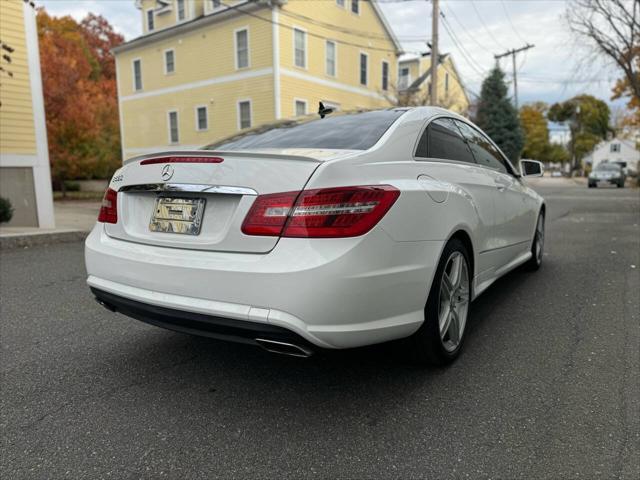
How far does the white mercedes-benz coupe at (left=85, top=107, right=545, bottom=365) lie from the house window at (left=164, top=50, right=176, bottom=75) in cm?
2369

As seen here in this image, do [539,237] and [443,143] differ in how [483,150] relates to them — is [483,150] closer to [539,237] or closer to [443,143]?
[443,143]

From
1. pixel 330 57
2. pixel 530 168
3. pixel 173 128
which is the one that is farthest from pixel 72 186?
pixel 530 168

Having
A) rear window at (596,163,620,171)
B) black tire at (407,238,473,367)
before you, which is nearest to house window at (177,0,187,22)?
black tire at (407,238,473,367)

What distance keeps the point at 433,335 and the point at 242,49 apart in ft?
68.7

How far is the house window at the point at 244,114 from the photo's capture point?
70.6 ft

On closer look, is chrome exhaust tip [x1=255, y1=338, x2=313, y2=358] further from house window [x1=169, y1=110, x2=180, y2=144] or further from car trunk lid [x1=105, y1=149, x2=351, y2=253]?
house window [x1=169, y1=110, x2=180, y2=144]

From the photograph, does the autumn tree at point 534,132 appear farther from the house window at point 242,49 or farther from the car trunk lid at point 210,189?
the car trunk lid at point 210,189

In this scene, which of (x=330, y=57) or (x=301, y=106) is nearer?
(x=301, y=106)

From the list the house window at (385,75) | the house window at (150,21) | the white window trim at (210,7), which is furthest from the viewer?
the house window at (385,75)

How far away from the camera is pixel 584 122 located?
74562 mm

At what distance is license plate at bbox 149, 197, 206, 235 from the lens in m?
2.41

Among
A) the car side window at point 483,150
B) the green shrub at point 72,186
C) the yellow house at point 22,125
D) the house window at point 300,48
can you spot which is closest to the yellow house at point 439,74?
the house window at point 300,48

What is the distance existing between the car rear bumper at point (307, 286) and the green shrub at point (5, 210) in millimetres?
7749

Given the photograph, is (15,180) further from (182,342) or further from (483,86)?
(483,86)
